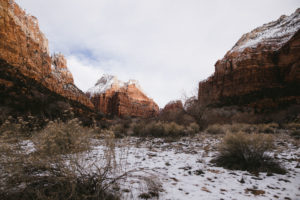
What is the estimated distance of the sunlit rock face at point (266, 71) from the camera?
31188 millimetres

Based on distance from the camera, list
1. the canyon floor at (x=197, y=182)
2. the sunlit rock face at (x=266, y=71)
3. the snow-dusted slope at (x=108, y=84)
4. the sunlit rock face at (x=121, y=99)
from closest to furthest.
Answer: the canyon floor at (x=197, y=182), the sunlit rock face at (x=266, y=71), the sunlit rock face at (x=121, y=99), the snow-dusted slope at (x=108, y=84)

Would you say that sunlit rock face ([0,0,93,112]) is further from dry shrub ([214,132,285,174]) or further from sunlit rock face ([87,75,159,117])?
sunlit rock face ([87,75,159,117])

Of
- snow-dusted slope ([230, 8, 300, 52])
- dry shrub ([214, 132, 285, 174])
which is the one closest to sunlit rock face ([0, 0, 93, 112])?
dry shrub ([214, 132, 285, 174])

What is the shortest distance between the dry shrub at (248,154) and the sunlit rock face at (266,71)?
24913 mm

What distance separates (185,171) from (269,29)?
6545cm

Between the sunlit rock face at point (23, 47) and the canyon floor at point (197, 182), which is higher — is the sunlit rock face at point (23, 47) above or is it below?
above

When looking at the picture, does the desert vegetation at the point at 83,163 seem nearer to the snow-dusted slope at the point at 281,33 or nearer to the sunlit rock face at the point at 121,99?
the snow-dusted slope at the point at 281,33

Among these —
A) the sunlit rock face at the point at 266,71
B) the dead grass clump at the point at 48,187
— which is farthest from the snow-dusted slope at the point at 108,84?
the dead grass clump at the point at 48,187

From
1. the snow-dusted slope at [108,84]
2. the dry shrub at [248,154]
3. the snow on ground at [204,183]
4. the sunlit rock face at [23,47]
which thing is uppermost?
the snow-dusted slope at [108,84]

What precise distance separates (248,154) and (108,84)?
9804 cm

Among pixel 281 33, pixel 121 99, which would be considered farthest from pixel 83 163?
pixel 121 99

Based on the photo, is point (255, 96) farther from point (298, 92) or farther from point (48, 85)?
point (48, 85)

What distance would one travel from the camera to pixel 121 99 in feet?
276

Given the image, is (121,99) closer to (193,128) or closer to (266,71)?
(266,71)
